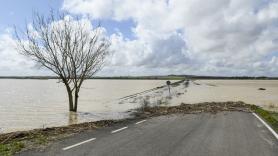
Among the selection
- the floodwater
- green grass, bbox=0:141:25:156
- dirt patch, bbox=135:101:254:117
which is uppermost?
green grass, bbox=0:141:25:156

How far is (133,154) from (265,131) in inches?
259

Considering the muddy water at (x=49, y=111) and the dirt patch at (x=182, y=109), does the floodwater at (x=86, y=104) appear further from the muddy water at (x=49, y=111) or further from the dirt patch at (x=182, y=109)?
the dirt patch at (x=182, y=109)

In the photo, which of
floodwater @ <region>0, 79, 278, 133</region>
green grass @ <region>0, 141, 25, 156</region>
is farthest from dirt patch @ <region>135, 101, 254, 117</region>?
green grass @ <region>0, 141, 25, 156</region>

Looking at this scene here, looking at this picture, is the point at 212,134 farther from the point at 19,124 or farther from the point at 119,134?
the point at 19,124

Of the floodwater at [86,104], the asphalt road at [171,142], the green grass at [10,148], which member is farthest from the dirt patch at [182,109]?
the green grass at [10,148]

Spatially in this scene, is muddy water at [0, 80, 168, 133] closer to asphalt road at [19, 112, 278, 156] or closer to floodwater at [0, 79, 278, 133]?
floodwater at [0, 79, 278, 133]

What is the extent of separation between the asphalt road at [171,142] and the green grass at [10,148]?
0.46 m

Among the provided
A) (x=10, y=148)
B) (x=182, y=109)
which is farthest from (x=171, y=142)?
(x=182, y=109)

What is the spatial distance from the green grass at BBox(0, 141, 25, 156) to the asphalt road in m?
0.46

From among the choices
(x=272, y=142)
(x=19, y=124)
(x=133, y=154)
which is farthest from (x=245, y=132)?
(x=19, y=124)

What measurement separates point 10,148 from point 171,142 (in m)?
4.61

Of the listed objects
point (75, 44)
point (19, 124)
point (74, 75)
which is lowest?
point (19, 124)

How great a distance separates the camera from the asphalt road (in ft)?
30.2

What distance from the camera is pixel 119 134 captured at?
12.3m
